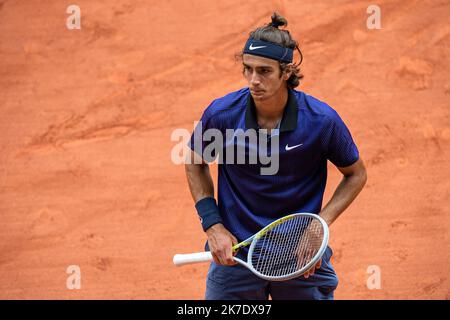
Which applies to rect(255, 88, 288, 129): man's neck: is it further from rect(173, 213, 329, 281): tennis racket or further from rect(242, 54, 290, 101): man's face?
rect(173, 213, 329, 281): tennis racket

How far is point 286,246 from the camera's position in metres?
4.09

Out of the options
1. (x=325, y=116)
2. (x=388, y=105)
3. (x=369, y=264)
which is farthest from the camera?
(x=388, y=105)

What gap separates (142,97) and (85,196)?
1.09 meters

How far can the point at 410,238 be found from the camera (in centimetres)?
680

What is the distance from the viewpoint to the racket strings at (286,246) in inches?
157

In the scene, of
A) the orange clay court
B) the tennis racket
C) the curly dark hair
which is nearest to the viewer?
the tennis racket

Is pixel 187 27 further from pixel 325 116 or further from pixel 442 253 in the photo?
pixel 325 116

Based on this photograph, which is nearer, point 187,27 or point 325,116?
point 325,116

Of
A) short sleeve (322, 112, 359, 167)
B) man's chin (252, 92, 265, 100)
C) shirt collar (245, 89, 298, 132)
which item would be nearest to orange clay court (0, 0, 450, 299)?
short sleeve (322, 112, 359, 167)

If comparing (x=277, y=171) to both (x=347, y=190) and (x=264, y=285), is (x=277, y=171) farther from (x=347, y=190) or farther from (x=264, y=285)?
(x=264, y=285)

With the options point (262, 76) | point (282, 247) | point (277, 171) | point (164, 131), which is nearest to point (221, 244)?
point (282, 247)

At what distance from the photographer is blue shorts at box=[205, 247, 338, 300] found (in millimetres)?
4117

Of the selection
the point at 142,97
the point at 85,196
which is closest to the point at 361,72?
the point at 142,97

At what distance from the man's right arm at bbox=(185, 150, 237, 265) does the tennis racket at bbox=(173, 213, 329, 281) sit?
0.05 m
